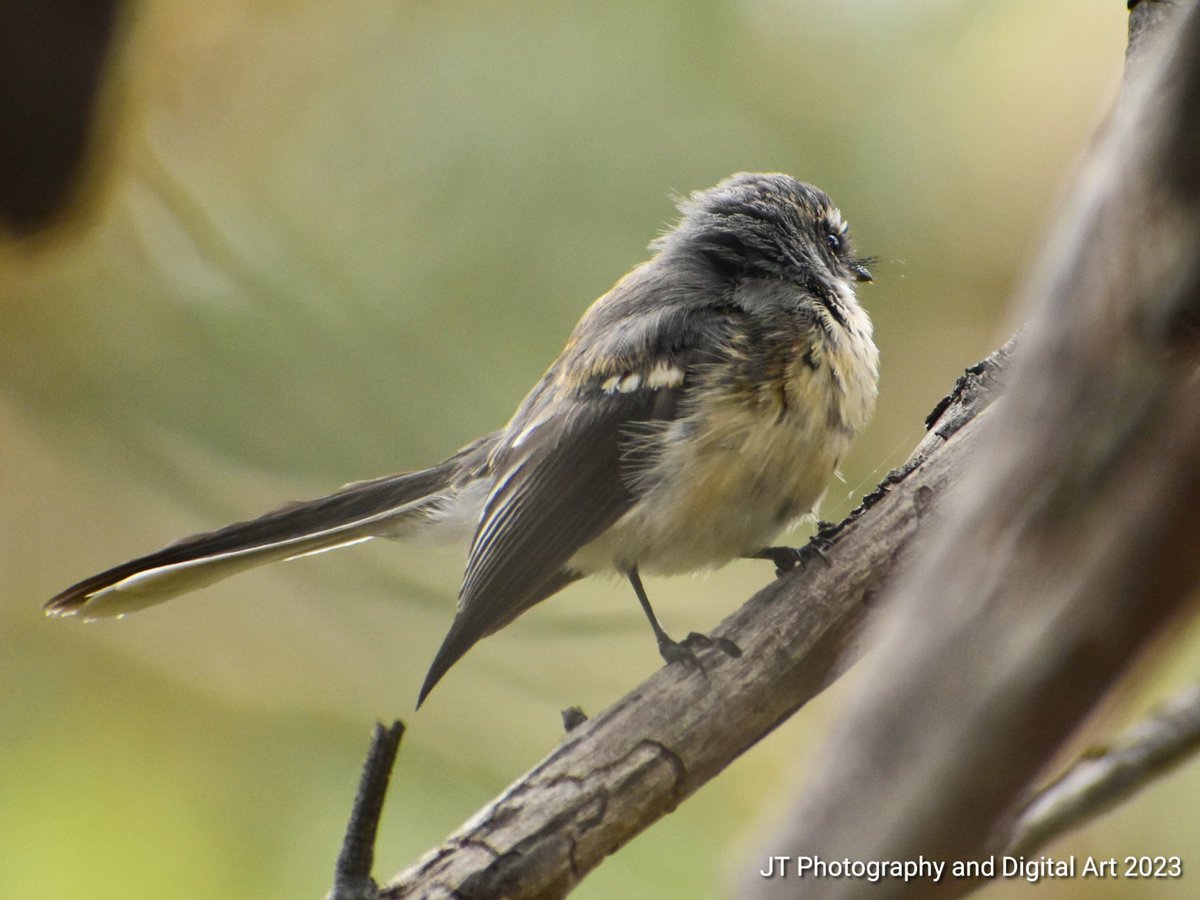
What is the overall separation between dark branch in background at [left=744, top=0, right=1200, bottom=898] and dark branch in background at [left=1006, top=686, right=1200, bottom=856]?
0.33 m

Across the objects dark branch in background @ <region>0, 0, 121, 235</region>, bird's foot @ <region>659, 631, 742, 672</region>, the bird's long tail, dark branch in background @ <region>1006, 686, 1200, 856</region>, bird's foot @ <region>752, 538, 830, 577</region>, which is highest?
dark branch in background @ <region>0, 0, 121, 235</region>

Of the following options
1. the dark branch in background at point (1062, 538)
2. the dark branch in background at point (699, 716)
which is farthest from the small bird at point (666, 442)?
the dark branch in background at point (1062, 538)

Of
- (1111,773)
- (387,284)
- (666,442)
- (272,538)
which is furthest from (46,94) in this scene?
(1111,773)

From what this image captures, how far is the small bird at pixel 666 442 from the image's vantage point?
6.73 ft

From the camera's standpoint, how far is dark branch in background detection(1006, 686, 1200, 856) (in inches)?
33.5

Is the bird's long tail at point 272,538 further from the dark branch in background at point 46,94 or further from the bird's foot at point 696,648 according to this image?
the dark branch in background at point 46,94

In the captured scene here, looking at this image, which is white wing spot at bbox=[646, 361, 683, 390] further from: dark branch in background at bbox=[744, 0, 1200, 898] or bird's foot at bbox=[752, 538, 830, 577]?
dark branch in background at bbox=[744, 0, 1200, 898]

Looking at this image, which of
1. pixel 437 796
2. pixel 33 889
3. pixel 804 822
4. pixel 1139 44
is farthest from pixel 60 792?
pixel 1139 44

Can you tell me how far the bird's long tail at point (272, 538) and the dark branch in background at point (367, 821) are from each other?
2.92 feet

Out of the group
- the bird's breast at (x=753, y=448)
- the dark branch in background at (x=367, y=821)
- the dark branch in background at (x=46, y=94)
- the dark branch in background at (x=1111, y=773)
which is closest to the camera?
the dark branch in background at (x=1111, y=773)

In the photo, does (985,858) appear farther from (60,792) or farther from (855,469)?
(60,792)

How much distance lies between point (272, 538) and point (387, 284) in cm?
95

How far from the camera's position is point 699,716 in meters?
1.74

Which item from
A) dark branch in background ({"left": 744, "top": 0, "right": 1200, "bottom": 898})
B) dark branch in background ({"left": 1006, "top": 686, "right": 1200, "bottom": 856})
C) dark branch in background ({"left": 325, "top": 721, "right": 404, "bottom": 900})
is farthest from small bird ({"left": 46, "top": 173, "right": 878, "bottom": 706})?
dark branch in background ({"left": 744, "top": 0, "right": 1200, "bottom": 898})
